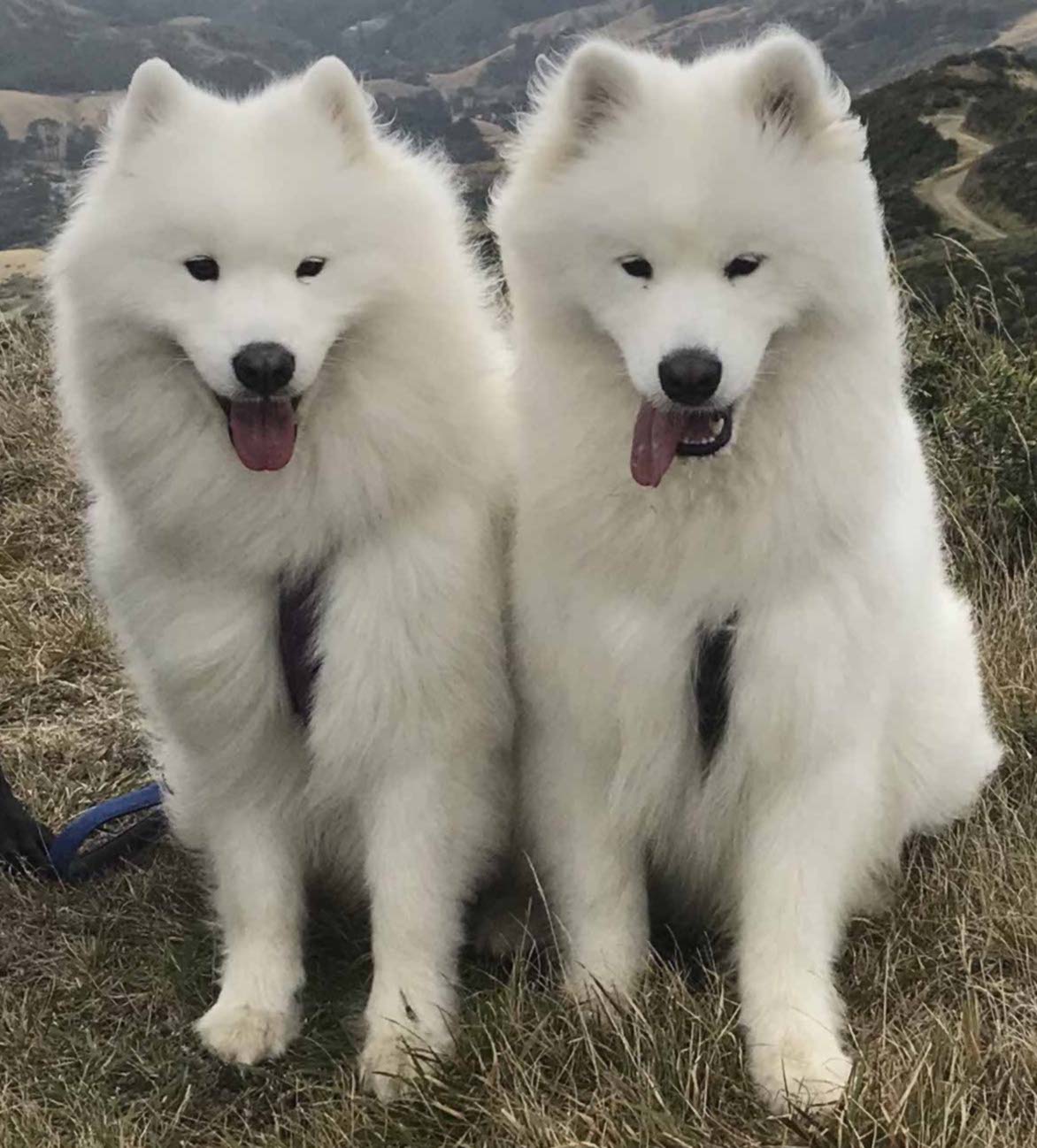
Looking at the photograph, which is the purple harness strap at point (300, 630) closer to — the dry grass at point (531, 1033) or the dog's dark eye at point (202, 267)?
the dog's dark eye at point (202, 267)

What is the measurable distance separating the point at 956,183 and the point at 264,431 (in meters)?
5.89

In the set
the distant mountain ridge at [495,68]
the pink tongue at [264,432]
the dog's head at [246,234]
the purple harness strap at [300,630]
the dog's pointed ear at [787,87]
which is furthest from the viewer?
the distant mountain ridge at [495,68]

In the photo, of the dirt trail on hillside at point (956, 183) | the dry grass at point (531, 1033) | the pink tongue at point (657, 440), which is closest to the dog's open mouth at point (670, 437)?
the pink tongue at point (657, 440)

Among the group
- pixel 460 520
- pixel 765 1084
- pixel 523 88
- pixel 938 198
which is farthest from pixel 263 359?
pixel 938 198

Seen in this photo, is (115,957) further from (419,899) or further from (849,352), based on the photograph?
(849,352)

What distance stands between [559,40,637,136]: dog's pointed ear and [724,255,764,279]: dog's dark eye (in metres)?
0.36

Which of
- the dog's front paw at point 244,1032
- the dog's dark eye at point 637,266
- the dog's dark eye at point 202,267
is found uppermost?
the dog's dark eye at point 637,266

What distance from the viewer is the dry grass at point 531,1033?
212 centimetres

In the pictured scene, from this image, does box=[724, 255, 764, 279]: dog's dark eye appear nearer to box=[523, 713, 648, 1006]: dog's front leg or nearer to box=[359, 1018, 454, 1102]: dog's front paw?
box=[523, 713, 648, 1006]: dog's front leg

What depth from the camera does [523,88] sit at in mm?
2561

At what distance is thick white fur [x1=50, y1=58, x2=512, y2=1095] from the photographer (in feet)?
7.43

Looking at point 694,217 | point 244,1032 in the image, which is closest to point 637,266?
point 694,217

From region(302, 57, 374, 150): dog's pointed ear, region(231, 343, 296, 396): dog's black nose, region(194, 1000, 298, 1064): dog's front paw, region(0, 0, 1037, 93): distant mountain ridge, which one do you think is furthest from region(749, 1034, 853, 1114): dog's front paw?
region(0, 0, 1037, 93): distant mountain ridge

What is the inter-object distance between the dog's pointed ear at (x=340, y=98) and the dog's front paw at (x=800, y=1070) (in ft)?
6.06
